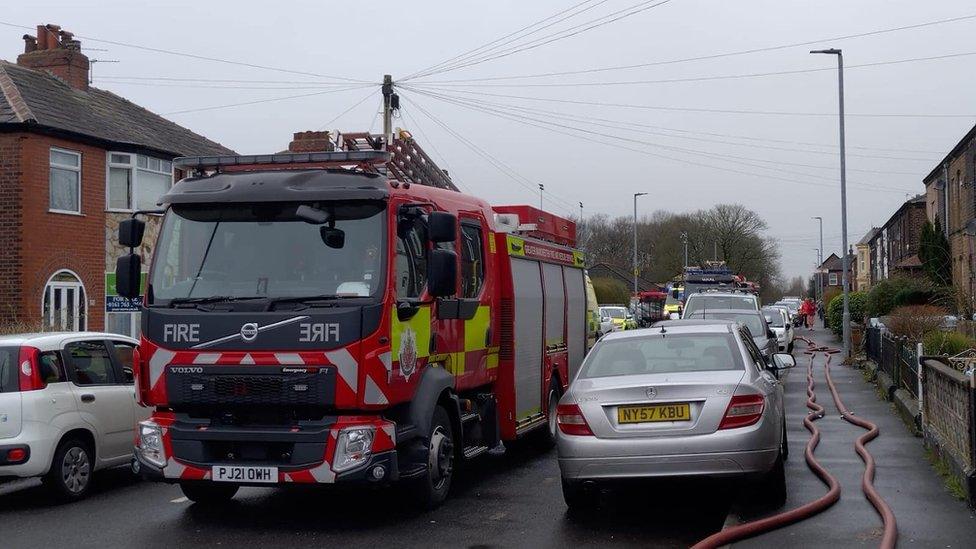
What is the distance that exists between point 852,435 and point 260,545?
26.4 feet

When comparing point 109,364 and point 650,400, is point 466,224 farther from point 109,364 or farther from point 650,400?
point 109,364

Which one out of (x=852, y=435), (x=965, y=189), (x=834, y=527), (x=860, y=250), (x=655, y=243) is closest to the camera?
(x=834, y=527)

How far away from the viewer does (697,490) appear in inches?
374

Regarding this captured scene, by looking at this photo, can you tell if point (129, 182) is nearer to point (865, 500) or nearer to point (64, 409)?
point (64, 409)

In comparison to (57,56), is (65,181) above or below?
below

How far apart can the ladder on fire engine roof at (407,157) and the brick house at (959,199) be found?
2940 centimetres

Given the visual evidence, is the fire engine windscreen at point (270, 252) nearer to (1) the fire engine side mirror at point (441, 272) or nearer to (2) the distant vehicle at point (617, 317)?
(1) the fire engine side mirror at point (441, 272)

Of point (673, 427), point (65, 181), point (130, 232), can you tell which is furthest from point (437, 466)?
point (65, 181)

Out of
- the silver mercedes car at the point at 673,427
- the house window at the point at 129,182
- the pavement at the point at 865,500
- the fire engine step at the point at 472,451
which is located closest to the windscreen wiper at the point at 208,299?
the fire engine step at the point at 472,451

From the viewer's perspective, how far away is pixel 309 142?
1324 cm

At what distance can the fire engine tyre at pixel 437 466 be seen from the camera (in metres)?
8.35

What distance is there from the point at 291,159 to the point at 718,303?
1914 centimetres

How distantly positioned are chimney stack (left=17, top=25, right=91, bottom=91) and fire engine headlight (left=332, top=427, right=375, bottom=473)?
21135 millimetres

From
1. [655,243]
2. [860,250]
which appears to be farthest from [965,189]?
[860,250]
